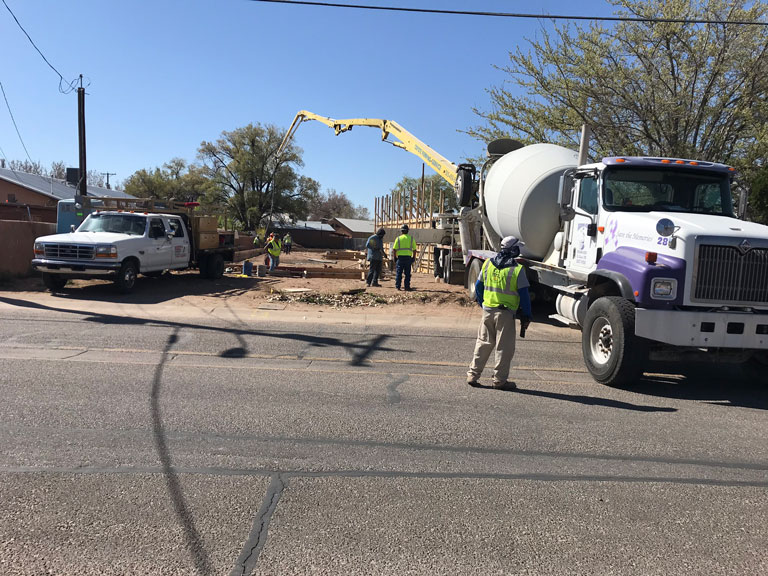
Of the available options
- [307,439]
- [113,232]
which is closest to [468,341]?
[307,439]

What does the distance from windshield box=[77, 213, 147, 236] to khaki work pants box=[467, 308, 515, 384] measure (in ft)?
37.7

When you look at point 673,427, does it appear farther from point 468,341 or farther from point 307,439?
point 468,341

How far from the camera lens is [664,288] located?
6.59 meters

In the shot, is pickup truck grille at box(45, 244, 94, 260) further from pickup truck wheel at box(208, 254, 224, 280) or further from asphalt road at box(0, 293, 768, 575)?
asphalt road at box(0, 293, 768, 575)

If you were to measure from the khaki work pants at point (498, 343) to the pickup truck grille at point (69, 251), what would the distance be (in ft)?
35.4

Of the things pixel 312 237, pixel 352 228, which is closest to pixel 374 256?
pixel 312 237

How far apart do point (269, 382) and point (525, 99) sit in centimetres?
1618

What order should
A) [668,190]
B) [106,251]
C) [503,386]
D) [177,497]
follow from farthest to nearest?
[106,251]
[668,190]
[503,386]
[177,497]

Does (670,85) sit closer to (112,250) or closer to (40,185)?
(112,250)

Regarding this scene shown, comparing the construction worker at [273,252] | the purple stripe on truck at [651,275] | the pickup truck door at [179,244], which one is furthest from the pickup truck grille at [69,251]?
the purple stripe on truck at [651,275]

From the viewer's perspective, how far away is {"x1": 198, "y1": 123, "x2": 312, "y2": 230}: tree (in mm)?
64250

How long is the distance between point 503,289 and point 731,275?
2611 mm

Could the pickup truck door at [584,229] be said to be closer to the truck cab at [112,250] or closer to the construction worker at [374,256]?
the construction worker at [374,256]

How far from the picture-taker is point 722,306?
6.63m
